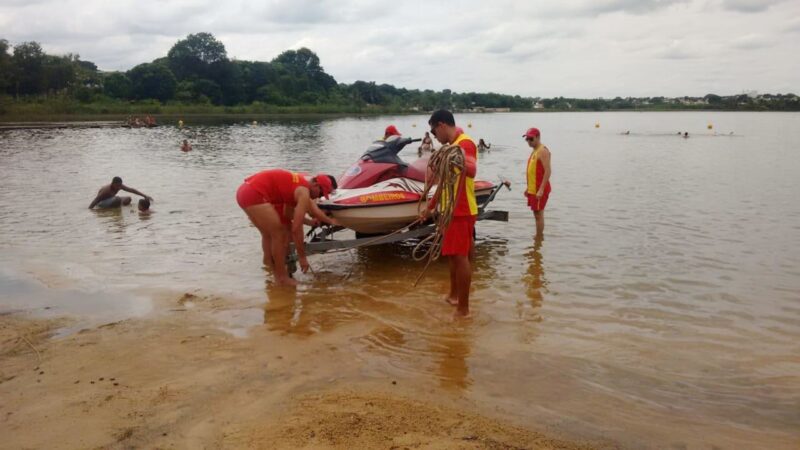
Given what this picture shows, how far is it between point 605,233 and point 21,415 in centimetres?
969

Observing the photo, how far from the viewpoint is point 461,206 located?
5.81 m

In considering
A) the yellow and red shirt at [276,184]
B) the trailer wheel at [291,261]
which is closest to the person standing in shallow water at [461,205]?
the yellow and red shirt at [276,184]

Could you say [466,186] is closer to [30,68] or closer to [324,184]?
[324,184]

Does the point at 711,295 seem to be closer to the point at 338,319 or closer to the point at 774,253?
the point at 774,253

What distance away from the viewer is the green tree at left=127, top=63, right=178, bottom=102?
270 feet

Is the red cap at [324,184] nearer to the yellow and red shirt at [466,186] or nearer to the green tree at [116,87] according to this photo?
Result: the yellow and red shirt at [466,186]

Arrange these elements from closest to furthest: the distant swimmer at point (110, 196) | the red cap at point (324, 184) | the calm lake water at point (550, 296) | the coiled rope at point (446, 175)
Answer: the calm lake water at point (550, 296)
the coiled rope at point (446, 175)
the red cap at point (324, 184)
the distant swimmer at point (110, 196)

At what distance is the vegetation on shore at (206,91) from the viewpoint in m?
69.6

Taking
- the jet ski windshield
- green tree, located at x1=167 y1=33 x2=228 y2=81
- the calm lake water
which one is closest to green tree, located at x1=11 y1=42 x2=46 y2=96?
green tree, located at x1=167 y1=33 x2=228 y2=81

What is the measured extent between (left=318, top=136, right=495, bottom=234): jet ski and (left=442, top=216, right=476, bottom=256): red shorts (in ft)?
4.26

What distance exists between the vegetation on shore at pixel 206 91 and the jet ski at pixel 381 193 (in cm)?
6333

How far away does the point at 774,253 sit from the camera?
9477 millimetres

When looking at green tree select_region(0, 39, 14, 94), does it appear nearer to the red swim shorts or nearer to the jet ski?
the jet ski

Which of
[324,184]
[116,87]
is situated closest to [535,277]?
[324,184]
